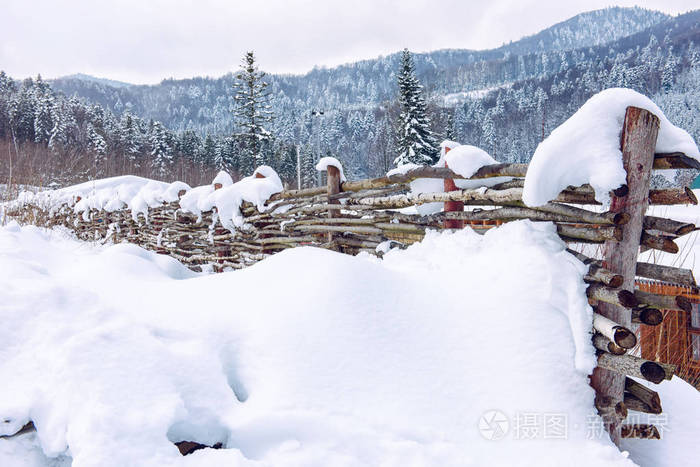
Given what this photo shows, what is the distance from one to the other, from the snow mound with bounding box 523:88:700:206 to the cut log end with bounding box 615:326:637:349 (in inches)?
27.6

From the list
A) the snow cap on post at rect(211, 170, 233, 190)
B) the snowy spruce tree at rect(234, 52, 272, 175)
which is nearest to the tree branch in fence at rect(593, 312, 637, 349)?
the snow cap on post at rect(211, 170, 233, 190)

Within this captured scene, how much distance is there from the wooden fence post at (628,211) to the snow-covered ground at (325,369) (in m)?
0.15

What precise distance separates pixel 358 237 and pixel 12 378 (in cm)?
335

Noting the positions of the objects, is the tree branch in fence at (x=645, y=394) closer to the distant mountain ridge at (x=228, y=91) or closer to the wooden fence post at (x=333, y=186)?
the wooden fence post at (x=333, y=186)

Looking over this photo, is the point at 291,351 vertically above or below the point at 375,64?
below

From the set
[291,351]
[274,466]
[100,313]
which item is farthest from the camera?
[100,313]

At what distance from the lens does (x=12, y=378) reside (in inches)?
68.9

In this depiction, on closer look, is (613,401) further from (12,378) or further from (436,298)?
(12,378)

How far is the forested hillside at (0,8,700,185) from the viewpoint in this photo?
4488cm

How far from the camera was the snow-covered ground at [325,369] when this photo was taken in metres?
1.58

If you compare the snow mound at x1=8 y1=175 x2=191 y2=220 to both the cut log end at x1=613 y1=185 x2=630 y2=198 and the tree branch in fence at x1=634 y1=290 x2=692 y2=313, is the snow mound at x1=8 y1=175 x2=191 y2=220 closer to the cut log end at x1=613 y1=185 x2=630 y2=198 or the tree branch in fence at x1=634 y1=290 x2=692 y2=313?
the cut log end at x1=613 y1=185 x2=630 y2=198

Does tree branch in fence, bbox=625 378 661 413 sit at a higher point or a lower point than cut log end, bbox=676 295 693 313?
lower

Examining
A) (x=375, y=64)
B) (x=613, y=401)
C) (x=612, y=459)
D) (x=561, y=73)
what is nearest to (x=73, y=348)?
(x=612, y=459)

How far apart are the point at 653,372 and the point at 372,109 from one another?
334 feet
